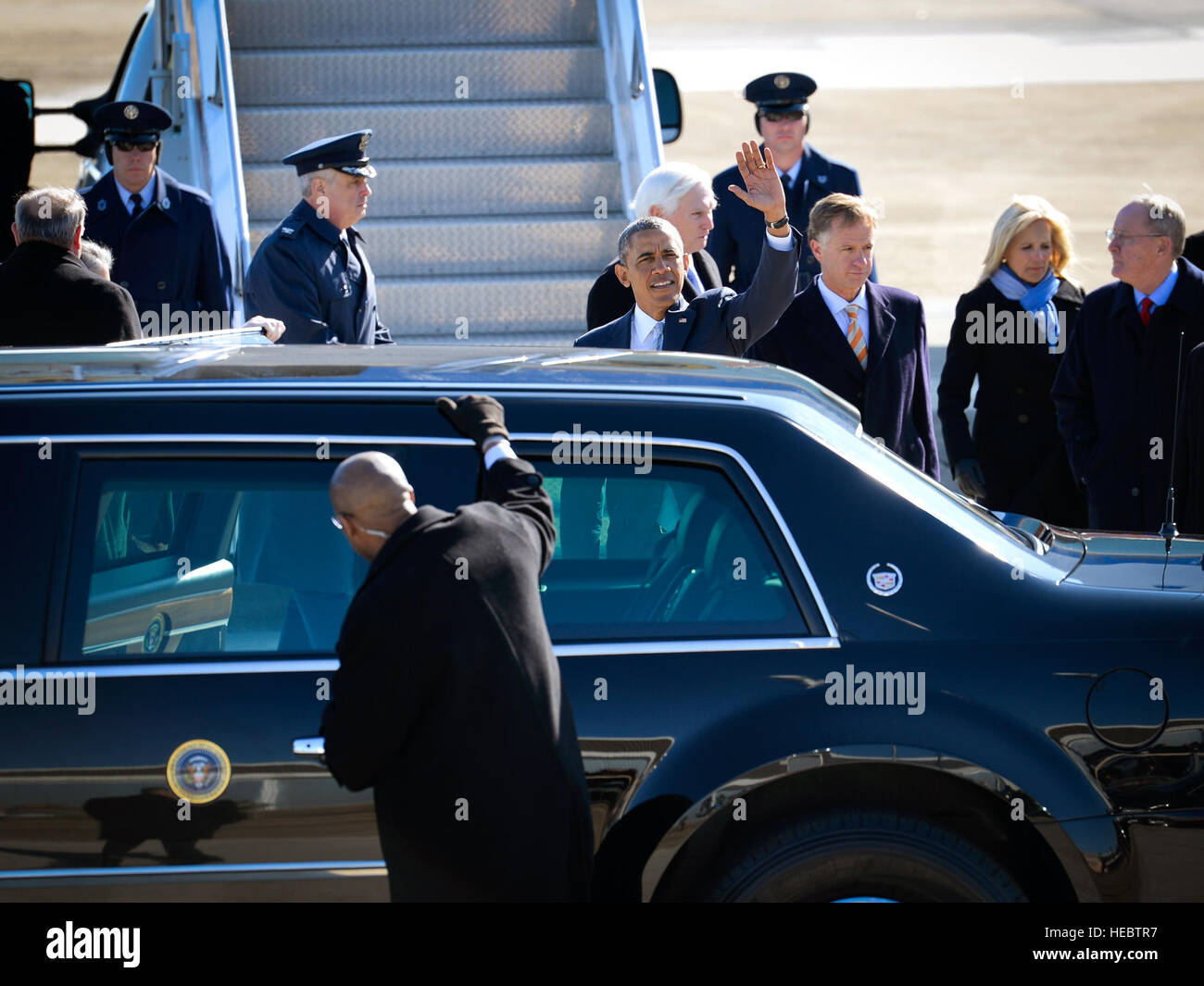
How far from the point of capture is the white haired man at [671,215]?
20.6ft

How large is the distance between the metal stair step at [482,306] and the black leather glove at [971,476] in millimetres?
2913

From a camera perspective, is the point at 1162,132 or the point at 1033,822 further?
the point at 1162,132

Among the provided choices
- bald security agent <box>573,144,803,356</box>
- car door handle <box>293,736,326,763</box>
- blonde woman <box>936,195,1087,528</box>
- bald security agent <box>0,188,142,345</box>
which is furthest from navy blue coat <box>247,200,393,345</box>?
car door handle <box>293,736,326,763</box>

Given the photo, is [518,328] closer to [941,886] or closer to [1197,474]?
[1197,474]

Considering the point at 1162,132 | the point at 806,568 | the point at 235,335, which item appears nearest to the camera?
the point at 806,568

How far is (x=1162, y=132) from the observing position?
3369 centimetres

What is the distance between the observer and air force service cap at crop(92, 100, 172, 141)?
7527 millimetres

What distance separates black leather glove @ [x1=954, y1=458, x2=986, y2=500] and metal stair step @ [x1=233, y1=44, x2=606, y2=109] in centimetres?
401

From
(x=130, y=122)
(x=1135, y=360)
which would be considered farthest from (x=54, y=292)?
(x=1135, y=360)

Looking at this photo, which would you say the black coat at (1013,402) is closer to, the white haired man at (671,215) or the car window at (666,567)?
the white haired man at (671,215)

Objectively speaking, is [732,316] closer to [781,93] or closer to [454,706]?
[454,706]

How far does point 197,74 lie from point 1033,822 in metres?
6.95

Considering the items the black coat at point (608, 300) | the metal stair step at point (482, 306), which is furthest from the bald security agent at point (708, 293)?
the metal stair step at point (482, 306)
